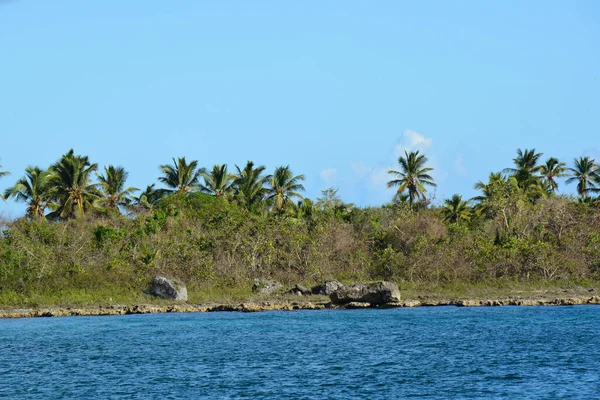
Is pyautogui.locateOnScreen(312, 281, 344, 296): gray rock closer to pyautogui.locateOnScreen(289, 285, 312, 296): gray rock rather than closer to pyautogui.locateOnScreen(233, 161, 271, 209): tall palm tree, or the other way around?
pyautogui.locateOnScreen(289, 285, 312, 296): gray rock

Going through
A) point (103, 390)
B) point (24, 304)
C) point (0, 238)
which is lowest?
point (103, 390)

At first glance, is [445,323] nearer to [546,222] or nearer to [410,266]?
[410,266]

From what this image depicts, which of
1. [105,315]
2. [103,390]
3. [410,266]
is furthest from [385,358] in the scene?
[410,266]

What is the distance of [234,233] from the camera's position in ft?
224

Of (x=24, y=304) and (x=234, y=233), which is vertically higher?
(x=234, y=233)

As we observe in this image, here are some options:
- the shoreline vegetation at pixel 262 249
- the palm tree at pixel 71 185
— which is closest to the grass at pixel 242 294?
the shoreline vegetation at pixel 262 249

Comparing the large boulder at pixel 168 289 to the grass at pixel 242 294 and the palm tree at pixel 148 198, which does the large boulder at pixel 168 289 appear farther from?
the palm tree at pixel 148 198

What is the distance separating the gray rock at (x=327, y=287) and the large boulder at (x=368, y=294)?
111 centimetres

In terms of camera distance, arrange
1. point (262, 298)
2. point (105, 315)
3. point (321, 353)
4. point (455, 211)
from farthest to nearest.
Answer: point (455, 211) < point (262, 298) < point (105, 315) < point (321, 353)

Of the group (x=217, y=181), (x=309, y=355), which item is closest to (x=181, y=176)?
(x=217, y=181)

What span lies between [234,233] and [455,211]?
90.4ft

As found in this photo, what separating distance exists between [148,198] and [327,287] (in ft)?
94.3

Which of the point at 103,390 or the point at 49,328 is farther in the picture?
the point at 49,328

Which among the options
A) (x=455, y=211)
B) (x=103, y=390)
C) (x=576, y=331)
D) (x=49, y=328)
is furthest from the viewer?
(x=455, y=211)
